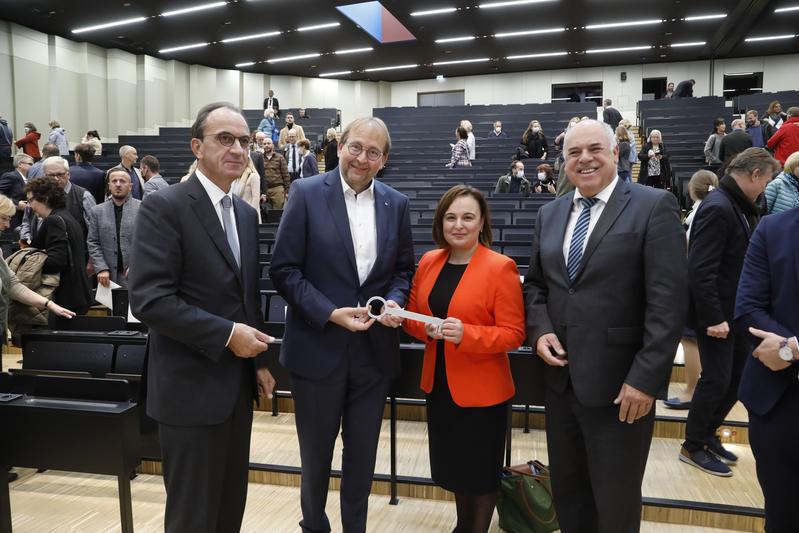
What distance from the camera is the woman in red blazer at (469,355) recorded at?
5.85ft

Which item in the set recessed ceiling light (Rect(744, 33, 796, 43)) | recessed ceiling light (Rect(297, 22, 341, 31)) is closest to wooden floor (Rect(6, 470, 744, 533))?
recessed ceiling light (Rect(297, 22, 341, 31))

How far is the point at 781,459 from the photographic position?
1.52m

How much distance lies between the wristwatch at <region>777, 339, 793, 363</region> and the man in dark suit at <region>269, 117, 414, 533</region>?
100cm

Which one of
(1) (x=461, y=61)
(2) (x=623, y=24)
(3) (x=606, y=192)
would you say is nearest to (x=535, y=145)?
(2) (x=623, y=24)

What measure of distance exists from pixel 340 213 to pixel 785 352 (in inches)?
48.9

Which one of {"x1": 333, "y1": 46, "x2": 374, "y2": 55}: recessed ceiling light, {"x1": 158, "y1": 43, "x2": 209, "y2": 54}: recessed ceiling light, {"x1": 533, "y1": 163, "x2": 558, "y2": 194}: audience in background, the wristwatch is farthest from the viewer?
{"x1": 333, "y1": 46, "x2": 374, "y2": 55}: recessed ceiling light

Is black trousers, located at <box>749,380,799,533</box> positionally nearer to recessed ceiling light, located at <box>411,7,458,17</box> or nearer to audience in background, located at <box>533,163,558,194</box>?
audience in background, located at <box>533,163,558,194</box>

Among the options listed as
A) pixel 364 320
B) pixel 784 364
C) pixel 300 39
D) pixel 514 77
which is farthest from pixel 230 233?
pixel 514 77

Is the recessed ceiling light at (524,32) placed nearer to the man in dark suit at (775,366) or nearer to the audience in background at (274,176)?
the audience in background at (274,176)

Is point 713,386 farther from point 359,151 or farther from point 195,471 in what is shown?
point 195,471

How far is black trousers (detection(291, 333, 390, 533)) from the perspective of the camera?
1.78 metres

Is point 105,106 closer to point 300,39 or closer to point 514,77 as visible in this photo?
point 300,39

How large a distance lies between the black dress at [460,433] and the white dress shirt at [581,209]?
0.33 m

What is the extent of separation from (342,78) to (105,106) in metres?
7.95
